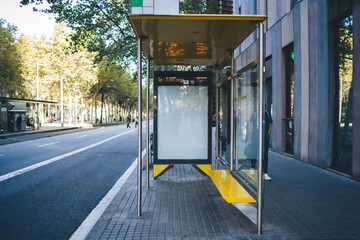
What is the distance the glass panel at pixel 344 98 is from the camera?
7.51 metres

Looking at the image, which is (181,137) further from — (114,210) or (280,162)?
(280,162)

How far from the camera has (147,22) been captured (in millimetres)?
4188

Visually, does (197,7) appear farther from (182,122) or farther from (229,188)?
(229,188)

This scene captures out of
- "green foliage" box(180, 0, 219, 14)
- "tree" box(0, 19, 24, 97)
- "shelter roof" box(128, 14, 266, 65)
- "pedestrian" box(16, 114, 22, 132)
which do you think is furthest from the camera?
"tree" box(0, 19, 24, 97)

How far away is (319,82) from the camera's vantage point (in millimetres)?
8641

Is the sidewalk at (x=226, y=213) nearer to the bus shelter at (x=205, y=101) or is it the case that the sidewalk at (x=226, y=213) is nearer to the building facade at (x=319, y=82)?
the bus shelter at (x=205, y=101)

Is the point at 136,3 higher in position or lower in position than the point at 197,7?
lower

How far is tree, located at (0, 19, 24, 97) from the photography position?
32562 millimetres

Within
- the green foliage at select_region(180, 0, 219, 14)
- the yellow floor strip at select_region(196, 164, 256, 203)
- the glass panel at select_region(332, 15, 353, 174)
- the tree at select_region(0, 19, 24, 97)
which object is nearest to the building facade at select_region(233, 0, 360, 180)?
the glass panel at select_region(332, 15, 353, 174)

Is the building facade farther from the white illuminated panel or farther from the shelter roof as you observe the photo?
the white illuminated panel

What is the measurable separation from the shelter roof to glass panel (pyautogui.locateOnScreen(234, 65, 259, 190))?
67 centimetres

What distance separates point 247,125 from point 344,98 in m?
4.18

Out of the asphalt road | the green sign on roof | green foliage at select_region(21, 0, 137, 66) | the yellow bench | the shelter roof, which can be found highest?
green foliage at select_region(21, 0, 137, 66)

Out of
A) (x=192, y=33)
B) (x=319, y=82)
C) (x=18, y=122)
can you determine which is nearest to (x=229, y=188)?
(x=192, y=33)
